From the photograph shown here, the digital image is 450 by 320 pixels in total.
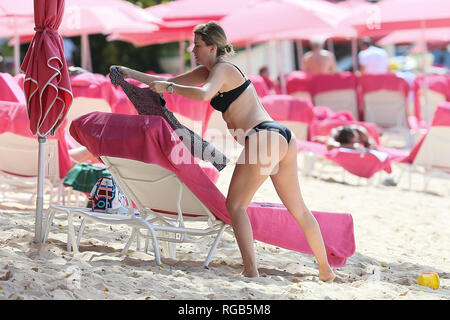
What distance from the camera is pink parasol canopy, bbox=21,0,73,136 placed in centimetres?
441

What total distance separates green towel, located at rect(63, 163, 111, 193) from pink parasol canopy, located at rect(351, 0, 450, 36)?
587 centimetres

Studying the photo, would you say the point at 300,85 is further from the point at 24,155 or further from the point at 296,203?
the point at 296,203

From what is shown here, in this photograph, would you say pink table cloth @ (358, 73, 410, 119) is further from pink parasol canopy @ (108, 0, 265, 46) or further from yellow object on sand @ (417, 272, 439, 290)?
yellow object on sand @ (417, 272, 439, 290)

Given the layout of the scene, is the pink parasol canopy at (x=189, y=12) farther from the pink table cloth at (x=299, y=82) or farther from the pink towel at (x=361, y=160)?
the pink towel at (x=361, y=160)

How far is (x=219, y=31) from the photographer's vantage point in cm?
405

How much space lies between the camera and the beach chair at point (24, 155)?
6125mm

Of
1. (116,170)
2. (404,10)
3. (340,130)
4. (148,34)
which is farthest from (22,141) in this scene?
(148,34)

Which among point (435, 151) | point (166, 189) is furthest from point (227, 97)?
point (435, 151)

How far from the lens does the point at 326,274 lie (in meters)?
4.26

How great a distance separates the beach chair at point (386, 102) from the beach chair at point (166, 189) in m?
7.76

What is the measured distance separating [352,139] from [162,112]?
5069 mm

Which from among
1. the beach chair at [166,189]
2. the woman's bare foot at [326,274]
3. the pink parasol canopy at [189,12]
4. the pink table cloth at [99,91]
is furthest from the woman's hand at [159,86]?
the pink parasol canopy at [189,12]

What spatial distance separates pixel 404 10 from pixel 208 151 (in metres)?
7.01

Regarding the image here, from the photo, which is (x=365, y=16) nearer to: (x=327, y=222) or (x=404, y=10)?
(x=404, y=10)
